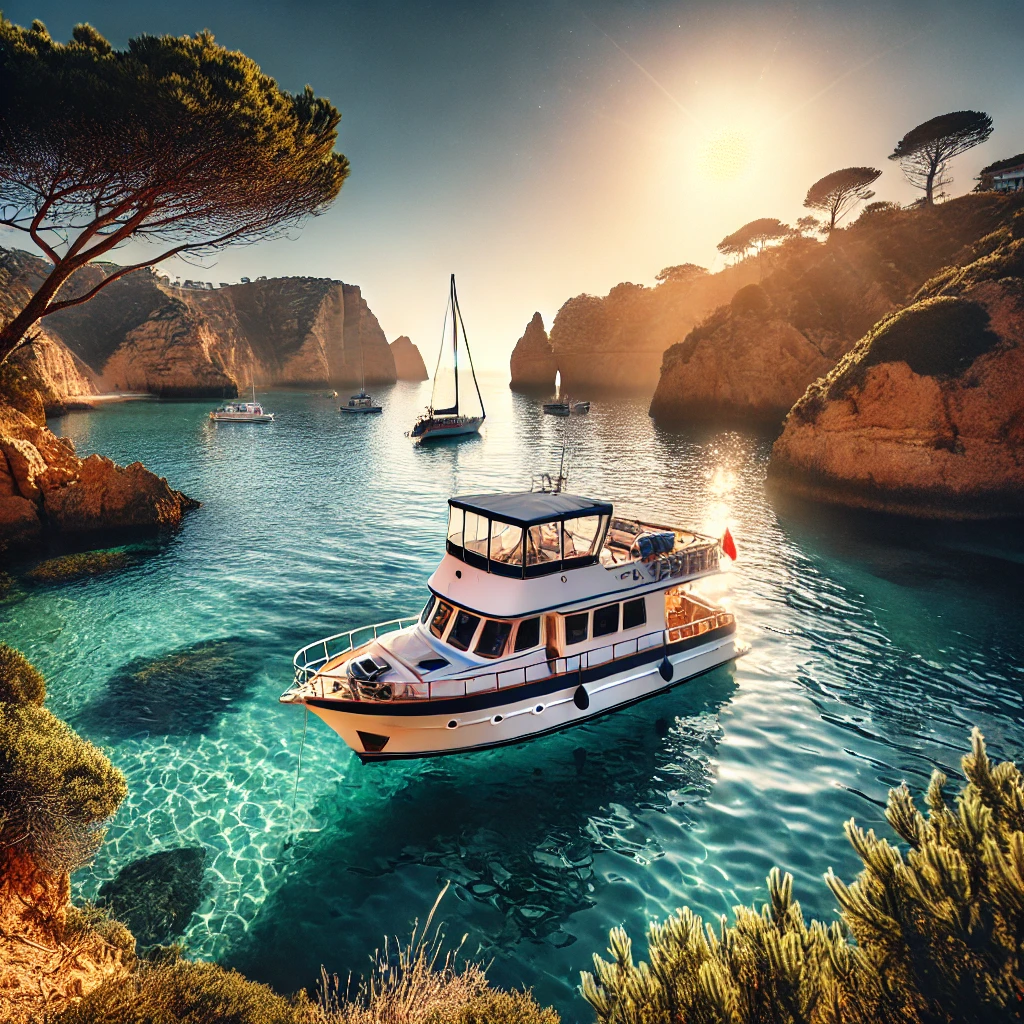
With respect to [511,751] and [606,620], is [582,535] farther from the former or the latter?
[511,751]

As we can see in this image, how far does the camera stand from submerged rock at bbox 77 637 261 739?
48.4 ft

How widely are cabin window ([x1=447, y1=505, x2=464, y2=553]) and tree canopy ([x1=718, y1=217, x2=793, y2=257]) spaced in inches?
4465

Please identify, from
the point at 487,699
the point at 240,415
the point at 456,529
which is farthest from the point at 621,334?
the point at 487,699

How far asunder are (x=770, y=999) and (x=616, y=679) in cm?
1040

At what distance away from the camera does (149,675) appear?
670 inches

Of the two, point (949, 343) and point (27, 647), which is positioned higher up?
point (949, 343)

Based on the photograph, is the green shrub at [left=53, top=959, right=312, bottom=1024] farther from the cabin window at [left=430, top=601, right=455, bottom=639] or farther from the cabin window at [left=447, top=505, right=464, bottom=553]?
the cabin window at [left=447, top=505, right=464, bottom=553]

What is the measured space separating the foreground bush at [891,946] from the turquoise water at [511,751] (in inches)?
186

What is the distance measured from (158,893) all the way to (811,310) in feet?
275

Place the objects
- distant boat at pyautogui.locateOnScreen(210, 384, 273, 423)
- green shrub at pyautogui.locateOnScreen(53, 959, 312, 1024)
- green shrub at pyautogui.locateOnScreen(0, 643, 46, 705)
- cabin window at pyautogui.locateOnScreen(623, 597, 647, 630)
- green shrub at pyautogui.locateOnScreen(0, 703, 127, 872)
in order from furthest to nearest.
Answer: distant boat at pyautogui.locateOnScreen(210, 384, 273, 423), cabin window at pyautogui.locateOnScreen(623, 597, 647, 630), green shrub at pyautogui.locateOnScreen(0, 643, 46, 705), green shrub at pyautogui.locateOnScreen(0, 703, 127, 872), green shrub at pyautogui.locateOnScreen(53, 959, 312, 1024)

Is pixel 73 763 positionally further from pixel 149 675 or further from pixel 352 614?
pixel 352 614

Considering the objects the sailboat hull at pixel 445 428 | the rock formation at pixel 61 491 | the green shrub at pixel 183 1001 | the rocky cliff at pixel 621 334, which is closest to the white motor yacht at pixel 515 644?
the green shrub at pixel 183 1001

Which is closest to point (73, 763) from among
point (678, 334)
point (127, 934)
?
point (127, 934)

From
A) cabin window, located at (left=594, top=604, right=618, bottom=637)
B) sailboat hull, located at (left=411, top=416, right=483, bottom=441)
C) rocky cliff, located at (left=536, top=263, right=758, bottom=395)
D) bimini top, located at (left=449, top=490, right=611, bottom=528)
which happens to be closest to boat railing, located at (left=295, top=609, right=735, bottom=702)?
cabin window, located at (left=594, top=604, right=618, bottom=637)
